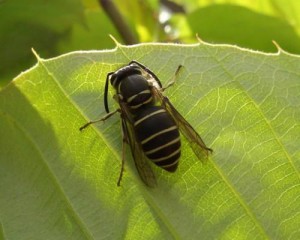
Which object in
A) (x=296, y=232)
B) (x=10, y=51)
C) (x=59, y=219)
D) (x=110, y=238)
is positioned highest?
(x=10, y=51)

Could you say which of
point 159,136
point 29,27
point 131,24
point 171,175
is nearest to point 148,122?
point 159,136

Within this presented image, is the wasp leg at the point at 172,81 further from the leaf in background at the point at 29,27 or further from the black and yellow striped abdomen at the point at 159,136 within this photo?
the leaf in background at the point at 29,27

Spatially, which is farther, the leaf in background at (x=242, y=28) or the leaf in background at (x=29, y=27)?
the leaf in background at (x=242, y=28)

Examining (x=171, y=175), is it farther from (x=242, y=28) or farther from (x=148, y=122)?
(x=242, y=28)

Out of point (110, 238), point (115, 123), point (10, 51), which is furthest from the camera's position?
point (10, 51)

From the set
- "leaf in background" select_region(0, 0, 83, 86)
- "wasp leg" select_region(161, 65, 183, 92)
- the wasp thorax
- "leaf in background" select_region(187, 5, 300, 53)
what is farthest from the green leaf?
"leaf in background" select_region(187, 5, 300, 53)

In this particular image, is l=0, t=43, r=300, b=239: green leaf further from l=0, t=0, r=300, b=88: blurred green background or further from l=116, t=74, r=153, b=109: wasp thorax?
l=0, t=0, r=300, b=88: blurred green background

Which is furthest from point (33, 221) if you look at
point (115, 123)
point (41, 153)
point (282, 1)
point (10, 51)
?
point (282, 1)

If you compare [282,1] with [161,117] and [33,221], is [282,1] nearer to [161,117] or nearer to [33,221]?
[161,117]

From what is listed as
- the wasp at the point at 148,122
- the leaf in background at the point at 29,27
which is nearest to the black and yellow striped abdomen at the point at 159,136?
the wasp at the point at 148,122
